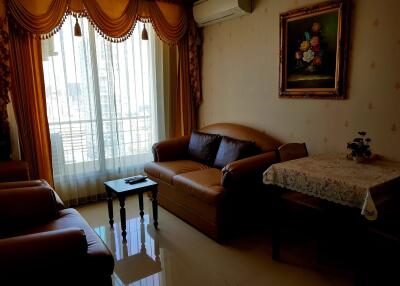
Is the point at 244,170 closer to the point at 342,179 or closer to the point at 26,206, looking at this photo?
the point at 342,179

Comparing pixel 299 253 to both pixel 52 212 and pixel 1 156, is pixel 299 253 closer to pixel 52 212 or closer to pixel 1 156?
pixel 52 212

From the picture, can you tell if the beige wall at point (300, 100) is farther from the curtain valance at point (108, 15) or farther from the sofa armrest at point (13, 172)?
the sofa armrest at point (13, 172)

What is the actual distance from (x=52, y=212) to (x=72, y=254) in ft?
3.02

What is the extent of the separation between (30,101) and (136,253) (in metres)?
1.98

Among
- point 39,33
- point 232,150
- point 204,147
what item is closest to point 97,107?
point 39,33

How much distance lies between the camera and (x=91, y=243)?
1786 mm

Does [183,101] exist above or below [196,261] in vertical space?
above

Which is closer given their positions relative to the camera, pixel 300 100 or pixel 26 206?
pixel 26 206

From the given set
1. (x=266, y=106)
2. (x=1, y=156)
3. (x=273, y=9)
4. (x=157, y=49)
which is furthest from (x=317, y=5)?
(x=1, y=156)

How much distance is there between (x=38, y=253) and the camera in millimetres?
1342

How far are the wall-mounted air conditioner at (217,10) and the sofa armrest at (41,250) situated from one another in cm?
294

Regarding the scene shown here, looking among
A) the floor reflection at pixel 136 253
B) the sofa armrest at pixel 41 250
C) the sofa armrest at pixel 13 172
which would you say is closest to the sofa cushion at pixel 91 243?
the sofa armrest at pixel 41 250

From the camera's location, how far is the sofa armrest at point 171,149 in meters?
3.73

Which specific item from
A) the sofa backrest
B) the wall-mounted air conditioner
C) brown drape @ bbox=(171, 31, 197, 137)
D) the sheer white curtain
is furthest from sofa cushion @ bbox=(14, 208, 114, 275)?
the wall-mounted air conditioner
